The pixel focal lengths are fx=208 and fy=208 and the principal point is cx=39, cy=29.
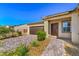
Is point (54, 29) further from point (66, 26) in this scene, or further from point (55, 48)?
point (55, 48)

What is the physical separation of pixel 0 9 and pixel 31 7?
0.67m

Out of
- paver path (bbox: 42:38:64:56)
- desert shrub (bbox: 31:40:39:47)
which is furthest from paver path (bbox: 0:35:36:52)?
paver path (bbox: 42:38:64:56)

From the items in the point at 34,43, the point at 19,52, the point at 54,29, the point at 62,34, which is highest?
the point at 54,29

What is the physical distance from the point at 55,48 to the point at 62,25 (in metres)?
0.57

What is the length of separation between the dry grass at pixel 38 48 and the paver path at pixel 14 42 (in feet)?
0.52

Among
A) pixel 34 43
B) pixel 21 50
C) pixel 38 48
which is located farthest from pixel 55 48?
pixel 21 50

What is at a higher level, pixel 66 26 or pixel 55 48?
pixel 66 26

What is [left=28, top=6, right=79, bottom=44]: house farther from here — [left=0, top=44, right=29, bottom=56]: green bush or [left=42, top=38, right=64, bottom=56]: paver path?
[left=0, top=44, right=29, bottom=56]: green bush

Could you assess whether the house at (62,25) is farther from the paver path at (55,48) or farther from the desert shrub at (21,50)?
the desert shrub at (21,50)

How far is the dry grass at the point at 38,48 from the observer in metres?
4.43

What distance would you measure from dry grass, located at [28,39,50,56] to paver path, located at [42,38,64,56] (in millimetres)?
80

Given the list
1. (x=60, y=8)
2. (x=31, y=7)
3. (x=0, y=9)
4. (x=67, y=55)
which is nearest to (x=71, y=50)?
(x=67, y=55)

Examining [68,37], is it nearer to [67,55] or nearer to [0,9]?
[67,55]

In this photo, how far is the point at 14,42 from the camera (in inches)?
179
